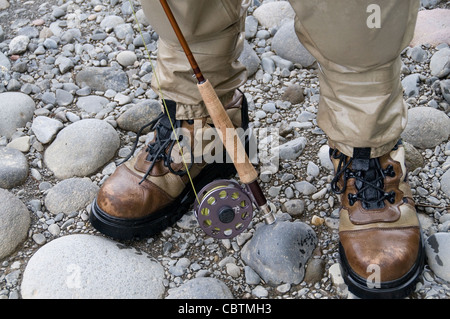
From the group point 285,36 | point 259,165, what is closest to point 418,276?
point 259,165

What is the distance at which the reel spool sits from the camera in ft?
5.98

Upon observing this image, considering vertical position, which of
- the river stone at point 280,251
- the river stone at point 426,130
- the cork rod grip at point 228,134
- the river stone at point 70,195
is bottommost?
the river stone at point 426,130

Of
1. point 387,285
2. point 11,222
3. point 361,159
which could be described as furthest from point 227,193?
point 11,222

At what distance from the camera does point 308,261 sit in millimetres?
1953

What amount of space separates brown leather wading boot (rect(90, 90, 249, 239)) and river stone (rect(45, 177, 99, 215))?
21 centimetres

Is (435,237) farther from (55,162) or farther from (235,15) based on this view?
(55,162)

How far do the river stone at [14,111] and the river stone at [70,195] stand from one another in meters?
0.53

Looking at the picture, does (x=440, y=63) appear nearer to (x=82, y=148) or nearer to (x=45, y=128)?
(x=82, y=148)

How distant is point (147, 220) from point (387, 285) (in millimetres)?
846

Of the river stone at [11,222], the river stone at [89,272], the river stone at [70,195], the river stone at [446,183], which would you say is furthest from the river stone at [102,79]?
the river stone at [446,183]

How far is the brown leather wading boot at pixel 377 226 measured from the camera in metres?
1.75

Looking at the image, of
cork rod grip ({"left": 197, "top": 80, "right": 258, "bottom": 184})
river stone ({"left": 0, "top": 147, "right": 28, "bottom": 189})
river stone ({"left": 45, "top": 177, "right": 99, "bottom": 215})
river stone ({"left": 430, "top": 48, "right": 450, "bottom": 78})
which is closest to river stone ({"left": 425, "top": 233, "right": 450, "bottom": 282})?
cork rod grip ({"left": 197, "top": 80, "right": 258, "bottom": 184})

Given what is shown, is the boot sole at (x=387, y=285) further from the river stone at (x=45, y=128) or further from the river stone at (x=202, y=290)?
the river stone at (x=45, y=128)

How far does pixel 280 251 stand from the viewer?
76.2 inches
